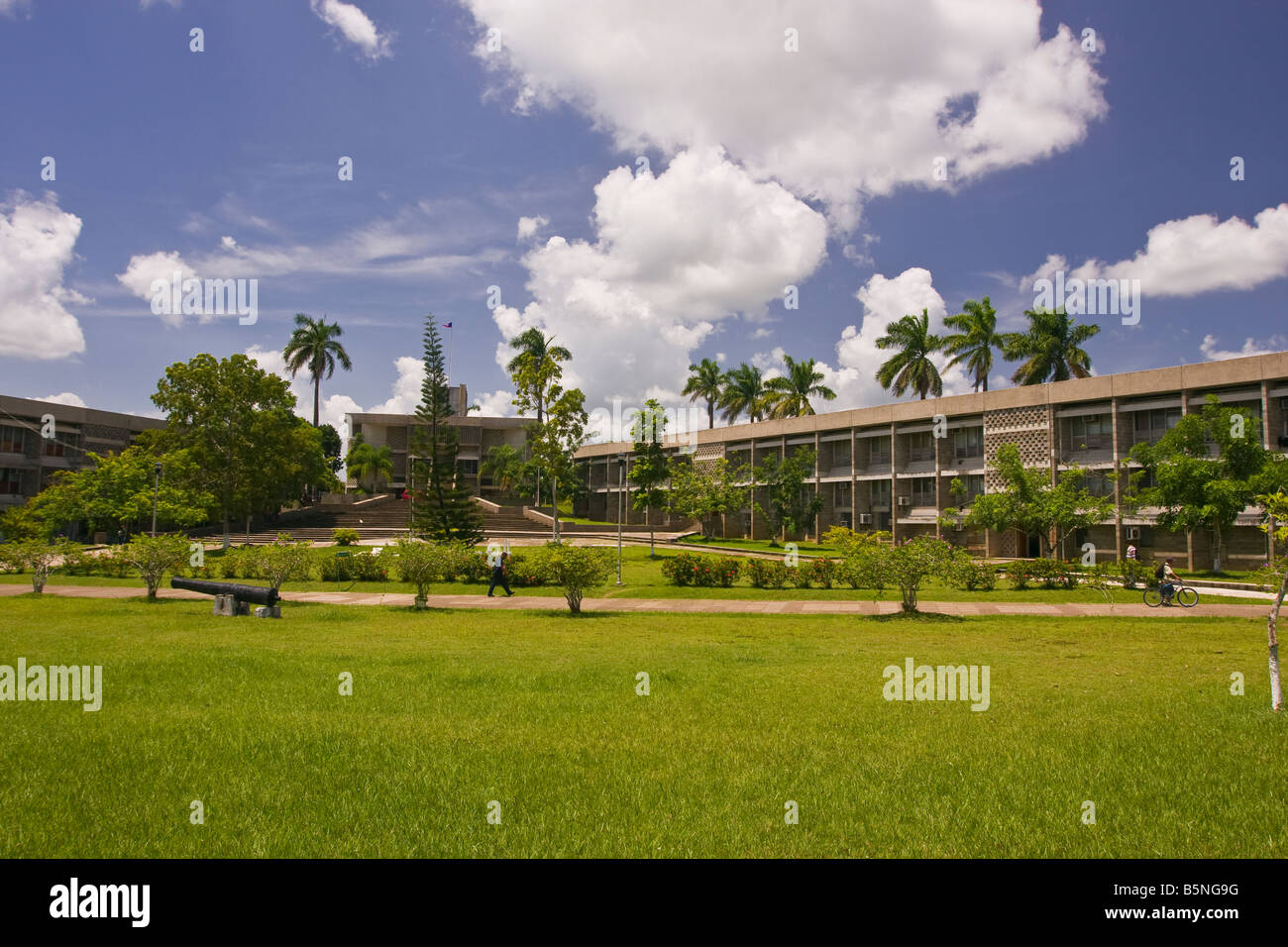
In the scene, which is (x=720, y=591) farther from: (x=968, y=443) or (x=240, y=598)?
(x=968, y=443)

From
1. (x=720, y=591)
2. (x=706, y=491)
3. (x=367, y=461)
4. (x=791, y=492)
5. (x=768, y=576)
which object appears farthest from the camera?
(x=367, y=461)

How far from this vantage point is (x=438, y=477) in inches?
1468

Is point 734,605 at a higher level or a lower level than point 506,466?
lower

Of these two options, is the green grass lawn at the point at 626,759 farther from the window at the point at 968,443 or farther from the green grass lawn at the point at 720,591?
the window at the point at 968,443

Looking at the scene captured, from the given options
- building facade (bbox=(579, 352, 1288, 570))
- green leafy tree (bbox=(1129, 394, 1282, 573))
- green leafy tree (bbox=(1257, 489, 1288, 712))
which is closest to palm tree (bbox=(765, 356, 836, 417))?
building facade (bbox=(579, 352, 1288, 570))

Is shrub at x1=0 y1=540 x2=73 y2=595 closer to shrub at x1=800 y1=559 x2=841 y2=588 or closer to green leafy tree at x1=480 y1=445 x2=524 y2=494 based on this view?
shrub at x1=800 y1=559 x2=841 y2=588

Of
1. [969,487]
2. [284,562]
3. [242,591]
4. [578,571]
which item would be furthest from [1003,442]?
[242,591]

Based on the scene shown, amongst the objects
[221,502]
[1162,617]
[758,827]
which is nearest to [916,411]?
[1162,617]

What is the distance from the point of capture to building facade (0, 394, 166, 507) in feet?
162

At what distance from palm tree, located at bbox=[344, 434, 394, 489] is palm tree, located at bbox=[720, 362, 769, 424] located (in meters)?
34.9

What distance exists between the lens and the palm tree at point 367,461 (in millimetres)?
72812

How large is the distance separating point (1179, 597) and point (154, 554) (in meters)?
25.9

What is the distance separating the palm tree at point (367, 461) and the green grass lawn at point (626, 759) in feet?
211
